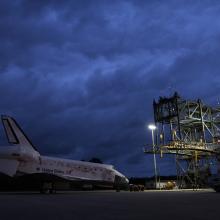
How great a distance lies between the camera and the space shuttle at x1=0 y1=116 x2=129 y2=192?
2044 inches

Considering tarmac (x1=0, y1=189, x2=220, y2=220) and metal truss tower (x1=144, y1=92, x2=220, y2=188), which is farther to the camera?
metal truss tower (x1=144, y1=92, x2=220, y2=188)

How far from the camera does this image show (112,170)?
58281mm

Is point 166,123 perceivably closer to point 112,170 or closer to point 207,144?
point 207,144

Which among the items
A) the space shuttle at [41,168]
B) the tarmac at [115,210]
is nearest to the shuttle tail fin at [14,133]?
the space shuttle at [41,168]

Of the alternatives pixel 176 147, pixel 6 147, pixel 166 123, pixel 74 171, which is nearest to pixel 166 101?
pixel 166 123

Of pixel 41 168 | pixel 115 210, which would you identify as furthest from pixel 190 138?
pixel 115 210

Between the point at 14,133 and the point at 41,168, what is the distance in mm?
7861

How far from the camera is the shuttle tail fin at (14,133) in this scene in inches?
2258

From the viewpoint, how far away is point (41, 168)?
2130 inches

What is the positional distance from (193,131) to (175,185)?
47.0ft

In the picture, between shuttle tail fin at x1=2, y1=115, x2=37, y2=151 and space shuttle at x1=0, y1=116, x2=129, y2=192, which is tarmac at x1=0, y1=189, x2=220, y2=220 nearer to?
space shuttle at x1=0, y1=116, x2=129, y2=192

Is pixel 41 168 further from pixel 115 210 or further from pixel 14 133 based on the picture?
pixel 115 210

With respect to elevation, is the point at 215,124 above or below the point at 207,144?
above

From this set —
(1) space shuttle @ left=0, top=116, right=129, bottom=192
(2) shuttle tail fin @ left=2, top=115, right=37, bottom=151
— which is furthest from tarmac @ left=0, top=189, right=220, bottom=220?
(2) shuttle tail fin @ left=2, top=115, right=37, bottom=151
